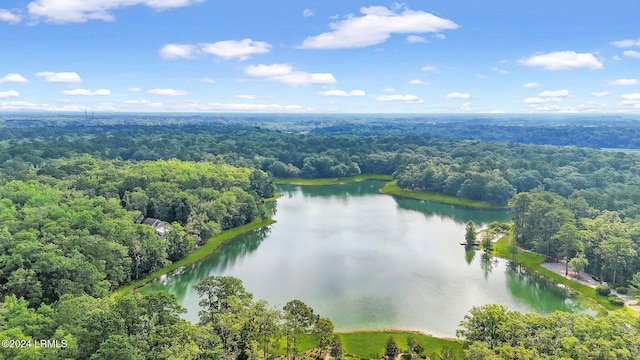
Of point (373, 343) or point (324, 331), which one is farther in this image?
point (373, 343)

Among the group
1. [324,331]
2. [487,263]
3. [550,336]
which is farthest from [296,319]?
Result: [487,263]

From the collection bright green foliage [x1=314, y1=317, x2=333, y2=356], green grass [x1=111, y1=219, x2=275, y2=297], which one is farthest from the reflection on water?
green grass [x1=111, y1=219, x2=275, y2=297]

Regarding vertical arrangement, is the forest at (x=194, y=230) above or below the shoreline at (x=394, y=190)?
above

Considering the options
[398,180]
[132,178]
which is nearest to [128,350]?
[132,178]

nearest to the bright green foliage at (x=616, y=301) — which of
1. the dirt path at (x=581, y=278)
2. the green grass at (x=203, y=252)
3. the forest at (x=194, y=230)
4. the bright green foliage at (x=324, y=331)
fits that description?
the dirt path at (x=581, y=278)

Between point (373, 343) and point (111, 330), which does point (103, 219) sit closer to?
point (111, 330)

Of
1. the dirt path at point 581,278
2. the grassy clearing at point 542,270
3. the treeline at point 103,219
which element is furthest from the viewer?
the grassy clearing at point 542,270

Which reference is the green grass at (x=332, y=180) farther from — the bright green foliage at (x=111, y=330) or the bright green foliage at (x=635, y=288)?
the bright green foliage at (x=111, y=330)
